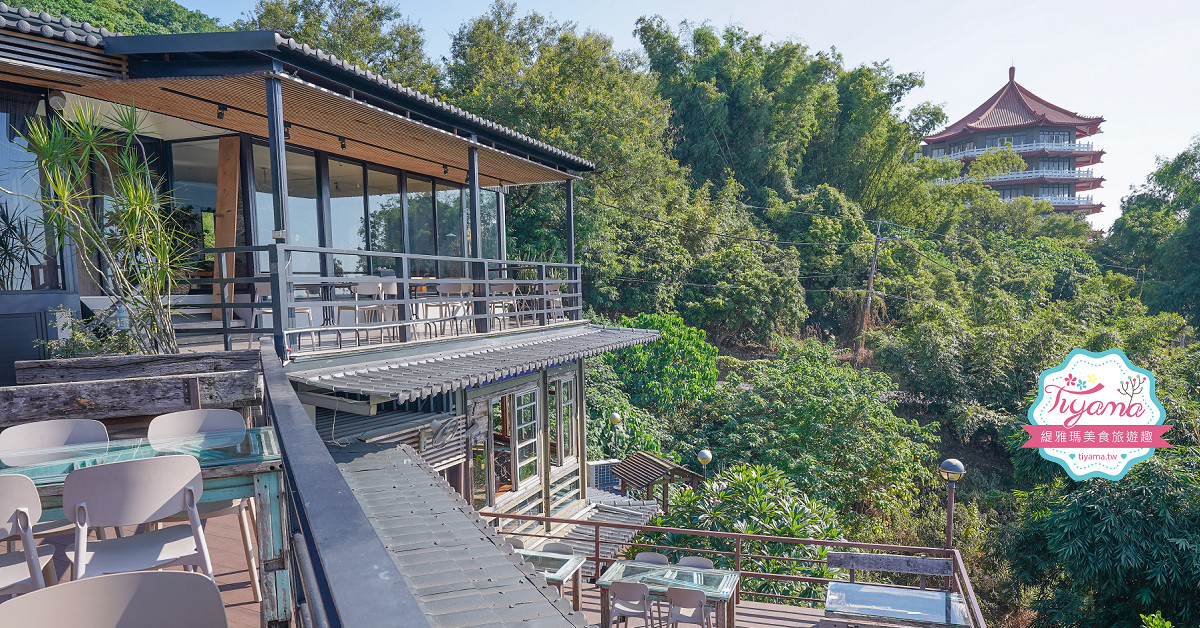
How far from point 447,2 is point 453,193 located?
34.8 feet

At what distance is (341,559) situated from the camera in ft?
2.58

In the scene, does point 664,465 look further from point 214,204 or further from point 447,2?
point 447,2

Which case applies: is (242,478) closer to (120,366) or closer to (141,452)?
(141,452)

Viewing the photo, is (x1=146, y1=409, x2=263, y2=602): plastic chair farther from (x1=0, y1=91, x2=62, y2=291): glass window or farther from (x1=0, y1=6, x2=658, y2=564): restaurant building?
(x1=0, y1=91, x2=62, y2=291): glass window

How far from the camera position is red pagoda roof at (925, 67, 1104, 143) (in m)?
50.1

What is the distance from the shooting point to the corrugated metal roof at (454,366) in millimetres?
5094

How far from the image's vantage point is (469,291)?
9672mm

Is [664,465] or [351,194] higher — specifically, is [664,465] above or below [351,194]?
below

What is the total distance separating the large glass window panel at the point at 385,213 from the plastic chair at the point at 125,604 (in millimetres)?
9797

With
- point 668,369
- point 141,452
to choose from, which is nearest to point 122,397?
point 141,452

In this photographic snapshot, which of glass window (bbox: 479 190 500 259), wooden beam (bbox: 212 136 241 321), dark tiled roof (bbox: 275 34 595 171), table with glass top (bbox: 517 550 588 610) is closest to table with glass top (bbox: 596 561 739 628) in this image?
table with glass top (bbox: 517 550 588 610)

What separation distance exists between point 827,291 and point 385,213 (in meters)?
22.6

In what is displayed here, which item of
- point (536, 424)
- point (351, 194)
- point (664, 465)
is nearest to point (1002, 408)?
point (664, 465)

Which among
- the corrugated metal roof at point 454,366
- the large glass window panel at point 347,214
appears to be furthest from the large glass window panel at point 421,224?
the corrugated metal roof at point 454,366
